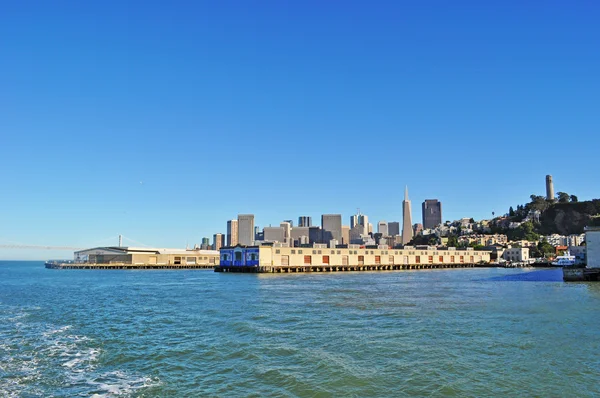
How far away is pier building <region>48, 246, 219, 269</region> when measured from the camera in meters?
174

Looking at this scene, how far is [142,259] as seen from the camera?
176m

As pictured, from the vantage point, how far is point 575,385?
53.8 ft

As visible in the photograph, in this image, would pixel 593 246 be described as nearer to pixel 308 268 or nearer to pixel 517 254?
pixel 308 268

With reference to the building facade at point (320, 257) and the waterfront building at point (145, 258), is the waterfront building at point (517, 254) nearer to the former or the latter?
the building facade at point (320, 257)

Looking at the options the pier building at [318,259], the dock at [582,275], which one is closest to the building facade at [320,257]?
the pier building at [318,259]

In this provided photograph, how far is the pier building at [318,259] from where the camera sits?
115m

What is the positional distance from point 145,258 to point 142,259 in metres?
1.13

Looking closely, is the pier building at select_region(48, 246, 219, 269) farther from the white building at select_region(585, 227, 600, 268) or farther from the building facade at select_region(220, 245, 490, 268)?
the white building at select_region(585, 227, 600, 268)

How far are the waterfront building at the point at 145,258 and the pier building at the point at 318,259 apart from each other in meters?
54.8

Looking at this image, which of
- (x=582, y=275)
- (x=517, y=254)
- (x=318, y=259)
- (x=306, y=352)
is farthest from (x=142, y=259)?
(x=306, y=352)

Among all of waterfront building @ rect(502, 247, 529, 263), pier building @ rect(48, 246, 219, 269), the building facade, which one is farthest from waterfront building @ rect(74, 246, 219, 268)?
waterfront building @ rect(502, 247, 529, 263)

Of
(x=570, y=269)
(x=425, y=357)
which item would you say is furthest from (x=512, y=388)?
(x=570, y=269)

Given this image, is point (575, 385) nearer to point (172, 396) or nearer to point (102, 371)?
point (172, 396)

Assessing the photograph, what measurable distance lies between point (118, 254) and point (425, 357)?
177123 mm
